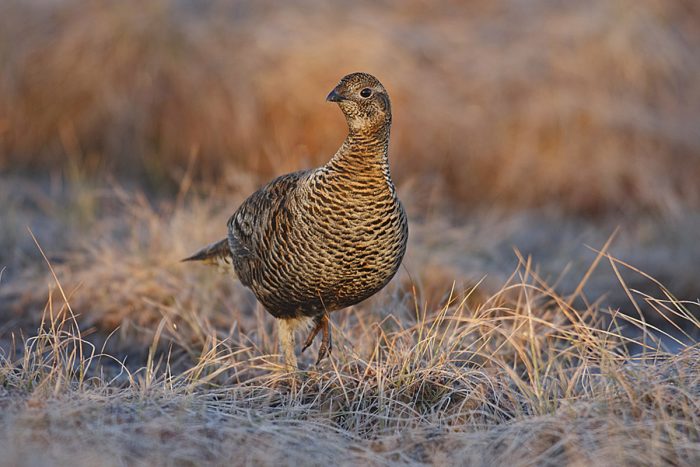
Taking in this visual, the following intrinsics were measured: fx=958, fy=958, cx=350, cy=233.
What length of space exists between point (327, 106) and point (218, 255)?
150 inches

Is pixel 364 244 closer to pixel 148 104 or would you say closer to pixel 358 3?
pixel 148 104

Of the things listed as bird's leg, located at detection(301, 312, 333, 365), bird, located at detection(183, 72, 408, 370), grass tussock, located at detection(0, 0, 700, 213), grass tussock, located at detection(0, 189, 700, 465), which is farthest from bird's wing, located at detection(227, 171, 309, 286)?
grass tussock, located at detection(0, 0, 700, 213)

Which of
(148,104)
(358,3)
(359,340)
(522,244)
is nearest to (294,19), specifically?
(358,3)

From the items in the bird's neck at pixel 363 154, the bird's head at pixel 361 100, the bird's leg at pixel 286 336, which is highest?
the bird's head at pixel 361 100

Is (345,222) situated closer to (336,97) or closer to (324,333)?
(336,97)

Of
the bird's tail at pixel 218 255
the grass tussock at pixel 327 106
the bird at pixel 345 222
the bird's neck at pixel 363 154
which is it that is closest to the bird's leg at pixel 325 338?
the bird at pixel 345 222

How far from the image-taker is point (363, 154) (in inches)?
161

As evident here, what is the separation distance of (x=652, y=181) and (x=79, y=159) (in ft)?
17.0

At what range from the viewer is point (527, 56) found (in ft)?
30.4

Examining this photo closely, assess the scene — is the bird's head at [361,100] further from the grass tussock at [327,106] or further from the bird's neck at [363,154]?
the grass tussock at [327,106]

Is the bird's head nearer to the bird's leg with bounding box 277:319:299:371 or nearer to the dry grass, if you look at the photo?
the bird's leg with bounding box 277:319:299:371

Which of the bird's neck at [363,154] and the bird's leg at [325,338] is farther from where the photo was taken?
the bird's leg at [325,338]

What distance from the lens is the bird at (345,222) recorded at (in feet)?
13.3

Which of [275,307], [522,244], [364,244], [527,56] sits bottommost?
[522,244]
